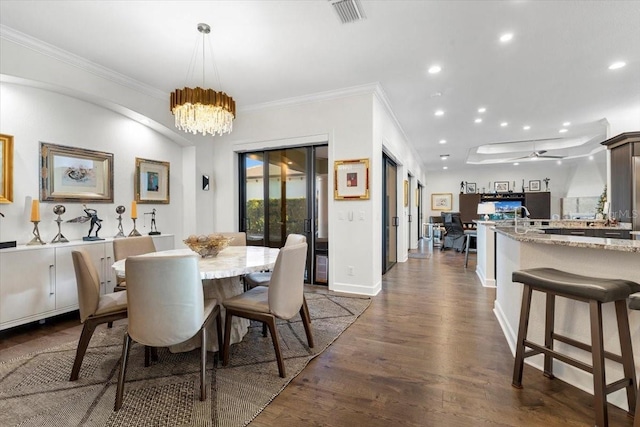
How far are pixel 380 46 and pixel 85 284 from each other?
3329mm

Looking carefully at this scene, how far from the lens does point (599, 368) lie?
151 centimetres

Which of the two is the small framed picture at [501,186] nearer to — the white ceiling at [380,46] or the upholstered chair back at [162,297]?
the white ceiling at [380,46]

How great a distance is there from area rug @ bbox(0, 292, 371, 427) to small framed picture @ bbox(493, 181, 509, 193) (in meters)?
11.3

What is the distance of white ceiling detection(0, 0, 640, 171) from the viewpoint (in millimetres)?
2496

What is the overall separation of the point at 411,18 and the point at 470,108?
3.00 metres

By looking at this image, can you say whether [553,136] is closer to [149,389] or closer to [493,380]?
[493,380]

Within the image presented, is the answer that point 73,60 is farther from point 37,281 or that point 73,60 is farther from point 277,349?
point 277,349

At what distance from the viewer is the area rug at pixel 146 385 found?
64.4 inches

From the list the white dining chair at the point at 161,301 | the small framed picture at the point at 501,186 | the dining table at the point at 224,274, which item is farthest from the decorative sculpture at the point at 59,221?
the small framed picture at the point at 501,186

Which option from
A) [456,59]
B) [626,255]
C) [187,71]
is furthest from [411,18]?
[187,71]

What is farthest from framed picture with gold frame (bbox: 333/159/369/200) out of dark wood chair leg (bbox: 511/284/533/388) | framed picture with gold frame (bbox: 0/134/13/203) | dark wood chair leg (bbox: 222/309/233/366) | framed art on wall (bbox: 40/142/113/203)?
framed picture with gold frame (bbox: 0/134/13/203)

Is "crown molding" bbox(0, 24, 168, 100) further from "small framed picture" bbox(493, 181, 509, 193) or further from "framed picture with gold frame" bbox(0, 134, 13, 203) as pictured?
"small framed picture" bbox(493, 181, 509, 193)

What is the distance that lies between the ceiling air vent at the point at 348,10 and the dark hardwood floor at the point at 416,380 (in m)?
2.88

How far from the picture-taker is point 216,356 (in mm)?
2307
